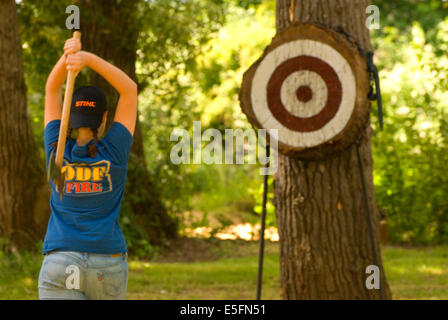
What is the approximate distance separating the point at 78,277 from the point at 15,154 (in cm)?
491

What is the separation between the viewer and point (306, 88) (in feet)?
14.6

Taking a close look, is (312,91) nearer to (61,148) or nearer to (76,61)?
(76,61)

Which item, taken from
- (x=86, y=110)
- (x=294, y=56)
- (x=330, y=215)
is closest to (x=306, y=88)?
(x=294, y=56)

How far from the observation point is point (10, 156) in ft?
24.6

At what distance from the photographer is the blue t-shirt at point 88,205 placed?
3.02 metres

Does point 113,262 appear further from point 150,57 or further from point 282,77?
point 150,57

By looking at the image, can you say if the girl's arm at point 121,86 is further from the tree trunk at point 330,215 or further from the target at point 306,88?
the tree trunk at point 330,215

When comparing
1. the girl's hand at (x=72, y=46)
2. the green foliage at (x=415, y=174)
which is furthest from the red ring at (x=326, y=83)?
the green foliage at (x=415, y=174)

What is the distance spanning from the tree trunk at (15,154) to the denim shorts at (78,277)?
4.72m

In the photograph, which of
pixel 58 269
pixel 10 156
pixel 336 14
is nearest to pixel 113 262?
pixel 58 269

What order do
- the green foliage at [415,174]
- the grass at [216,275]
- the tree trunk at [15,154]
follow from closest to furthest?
the grass at [216,275], the tree trunk at [15,154], the green foliage at [415,174]

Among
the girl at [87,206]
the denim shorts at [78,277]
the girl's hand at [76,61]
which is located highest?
the girl's hand at [76,61]

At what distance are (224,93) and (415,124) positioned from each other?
482 cm

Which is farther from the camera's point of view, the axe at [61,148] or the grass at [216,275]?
the grass at [216,275]
